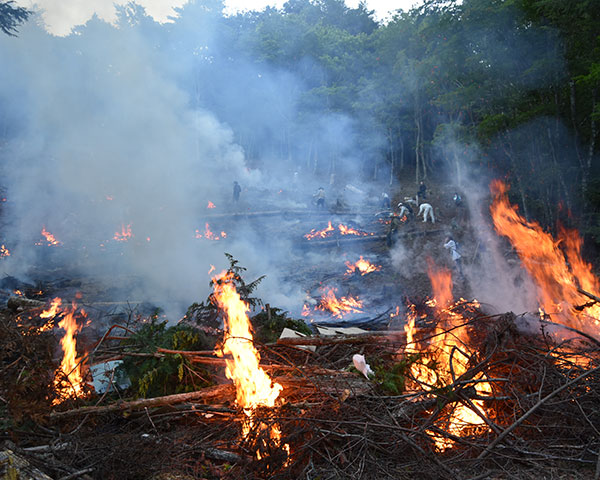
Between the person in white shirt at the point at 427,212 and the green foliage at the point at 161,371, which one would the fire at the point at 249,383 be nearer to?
the green foliage at the point at 161,371

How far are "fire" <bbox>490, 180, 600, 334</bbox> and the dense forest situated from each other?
1.16 m

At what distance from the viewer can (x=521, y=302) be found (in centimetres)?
859

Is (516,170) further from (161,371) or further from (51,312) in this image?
(51,312)

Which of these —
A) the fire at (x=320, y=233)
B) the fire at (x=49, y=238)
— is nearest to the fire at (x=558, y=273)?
the fire at (x=320, y=233)

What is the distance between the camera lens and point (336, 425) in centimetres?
362

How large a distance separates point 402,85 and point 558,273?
22334 mm

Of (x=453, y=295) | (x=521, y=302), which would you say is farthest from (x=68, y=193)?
(x=521, y=302)

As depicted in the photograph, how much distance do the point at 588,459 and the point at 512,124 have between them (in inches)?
547

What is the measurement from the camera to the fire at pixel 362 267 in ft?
47.9

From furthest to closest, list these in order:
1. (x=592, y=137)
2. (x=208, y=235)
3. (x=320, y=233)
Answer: (x=320, y=233) → (x=208, y=235) → (x=592, y=137)

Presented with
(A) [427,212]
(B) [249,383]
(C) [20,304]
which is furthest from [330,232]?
(B) [249,383]

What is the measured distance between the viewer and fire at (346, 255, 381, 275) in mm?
14586

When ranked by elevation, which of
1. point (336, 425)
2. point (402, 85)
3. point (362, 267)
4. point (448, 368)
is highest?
point (402, 85)

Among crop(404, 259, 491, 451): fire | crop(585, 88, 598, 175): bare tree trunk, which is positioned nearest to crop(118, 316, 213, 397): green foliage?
crop(404, 259, 491, 451): fire
